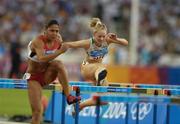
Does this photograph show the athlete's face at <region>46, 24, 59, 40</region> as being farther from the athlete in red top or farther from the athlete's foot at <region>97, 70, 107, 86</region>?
the athlete's foot at <region>97, 70, 107, 86</region>

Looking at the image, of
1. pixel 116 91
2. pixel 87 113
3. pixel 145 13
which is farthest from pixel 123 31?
pixel 116 91

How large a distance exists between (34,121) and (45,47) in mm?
1023

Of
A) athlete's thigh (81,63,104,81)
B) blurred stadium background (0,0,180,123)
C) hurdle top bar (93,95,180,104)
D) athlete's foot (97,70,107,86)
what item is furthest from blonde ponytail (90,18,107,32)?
blurred stadium background (0,0,180,123)

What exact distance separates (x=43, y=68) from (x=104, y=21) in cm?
1946

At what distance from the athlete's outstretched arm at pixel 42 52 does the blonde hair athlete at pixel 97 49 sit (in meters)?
1.82

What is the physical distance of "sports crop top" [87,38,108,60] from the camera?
11.9m

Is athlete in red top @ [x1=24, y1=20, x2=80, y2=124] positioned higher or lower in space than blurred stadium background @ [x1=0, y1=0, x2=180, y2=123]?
lower

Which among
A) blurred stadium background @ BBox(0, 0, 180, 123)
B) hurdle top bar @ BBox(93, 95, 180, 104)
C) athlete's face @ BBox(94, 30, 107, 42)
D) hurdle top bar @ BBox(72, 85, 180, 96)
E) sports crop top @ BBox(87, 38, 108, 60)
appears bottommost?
hurdle top bar @ BBox(93, 95, 180, 104)

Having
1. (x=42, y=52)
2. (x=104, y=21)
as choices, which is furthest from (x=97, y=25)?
(x=104, y=21)

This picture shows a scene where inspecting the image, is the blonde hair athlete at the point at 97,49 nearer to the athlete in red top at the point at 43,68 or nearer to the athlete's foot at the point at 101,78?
the athlete's foot at the point at 101,78

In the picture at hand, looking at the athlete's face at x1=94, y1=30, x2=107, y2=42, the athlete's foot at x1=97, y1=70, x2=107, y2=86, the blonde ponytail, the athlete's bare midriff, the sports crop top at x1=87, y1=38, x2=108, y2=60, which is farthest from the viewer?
the sports crop top at x1=87, y1=38, x2=108, y2=60

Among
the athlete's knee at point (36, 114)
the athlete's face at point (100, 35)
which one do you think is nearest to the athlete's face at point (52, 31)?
the athlete's knee at point (36, 114)

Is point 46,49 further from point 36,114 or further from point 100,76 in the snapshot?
point 100,76

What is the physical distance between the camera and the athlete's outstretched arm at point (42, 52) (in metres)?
9.44
